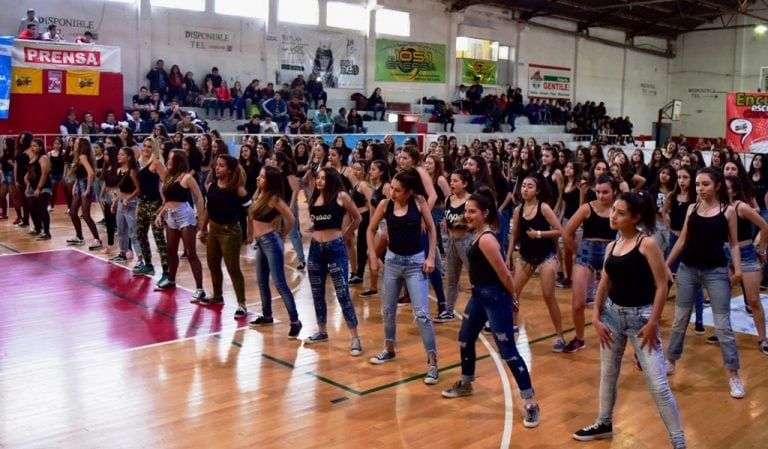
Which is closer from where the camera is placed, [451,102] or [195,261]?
[195,261]

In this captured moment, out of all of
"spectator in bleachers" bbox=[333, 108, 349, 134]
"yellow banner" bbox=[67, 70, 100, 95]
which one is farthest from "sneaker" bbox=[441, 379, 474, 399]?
"spectator in bleachers" bbox=[333, 108, 349, 134]

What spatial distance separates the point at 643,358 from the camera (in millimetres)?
4805

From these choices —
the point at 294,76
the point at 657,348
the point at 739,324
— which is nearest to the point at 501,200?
the point at 739,324

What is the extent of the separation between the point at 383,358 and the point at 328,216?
138cm

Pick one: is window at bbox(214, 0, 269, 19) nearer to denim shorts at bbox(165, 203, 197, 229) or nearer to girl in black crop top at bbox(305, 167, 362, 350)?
denim shorts at bbox(165, 203, 197, 229)

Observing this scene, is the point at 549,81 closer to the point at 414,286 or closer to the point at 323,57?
the point at 323,57

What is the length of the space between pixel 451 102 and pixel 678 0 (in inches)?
397

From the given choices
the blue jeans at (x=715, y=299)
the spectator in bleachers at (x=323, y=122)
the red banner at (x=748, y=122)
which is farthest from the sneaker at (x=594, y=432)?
the spectator in bleachers at (x=323, y=122)

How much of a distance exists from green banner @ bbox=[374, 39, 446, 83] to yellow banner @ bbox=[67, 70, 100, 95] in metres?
11.7

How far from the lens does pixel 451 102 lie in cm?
3069

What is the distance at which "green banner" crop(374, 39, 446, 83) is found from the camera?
93.3 feet

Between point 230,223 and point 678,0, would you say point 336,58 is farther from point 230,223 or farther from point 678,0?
point 230,223

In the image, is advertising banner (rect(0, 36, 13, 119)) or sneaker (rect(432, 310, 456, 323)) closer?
sneaker (rect(432, 310, 456, 323))

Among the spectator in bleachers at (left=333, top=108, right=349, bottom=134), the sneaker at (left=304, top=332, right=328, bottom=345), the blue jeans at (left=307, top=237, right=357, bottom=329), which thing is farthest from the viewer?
the spectator in bleachers at (left=333, top=108, right=349, bottom=134)
